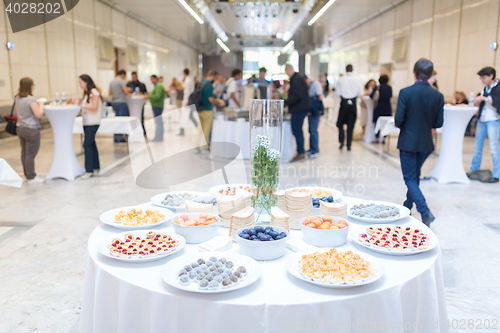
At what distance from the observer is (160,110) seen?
32.7 ft

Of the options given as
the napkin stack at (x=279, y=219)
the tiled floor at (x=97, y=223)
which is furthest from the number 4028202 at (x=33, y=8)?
the napkin stack at (x=279, y=219)

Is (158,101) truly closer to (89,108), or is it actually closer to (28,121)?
(89,108)

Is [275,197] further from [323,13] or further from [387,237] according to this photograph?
[323,13]

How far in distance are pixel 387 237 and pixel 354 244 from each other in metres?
0.15

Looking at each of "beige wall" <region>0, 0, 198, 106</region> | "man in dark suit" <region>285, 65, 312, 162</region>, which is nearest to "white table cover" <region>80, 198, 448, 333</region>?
"man in dark suit" <region>285, 65, 312, 162</region>

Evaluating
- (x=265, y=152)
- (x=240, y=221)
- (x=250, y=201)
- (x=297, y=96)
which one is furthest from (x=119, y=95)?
(x=240, y=221)

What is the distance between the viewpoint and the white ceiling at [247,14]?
15.1 m

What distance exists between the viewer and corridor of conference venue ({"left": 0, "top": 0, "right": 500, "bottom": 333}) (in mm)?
1486

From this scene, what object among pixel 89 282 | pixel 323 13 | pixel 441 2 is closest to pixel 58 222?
pixel 89 282

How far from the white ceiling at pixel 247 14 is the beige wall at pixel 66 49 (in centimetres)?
97

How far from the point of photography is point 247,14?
17.9 metres

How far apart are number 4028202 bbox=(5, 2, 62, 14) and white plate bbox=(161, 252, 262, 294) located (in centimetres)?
1029

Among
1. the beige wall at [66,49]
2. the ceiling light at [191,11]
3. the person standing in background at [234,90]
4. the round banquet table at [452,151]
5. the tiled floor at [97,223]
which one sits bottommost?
the tiled floor at [97,223]

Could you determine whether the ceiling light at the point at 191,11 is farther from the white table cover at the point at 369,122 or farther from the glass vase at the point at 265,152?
the glass vase at the point at 265,152
